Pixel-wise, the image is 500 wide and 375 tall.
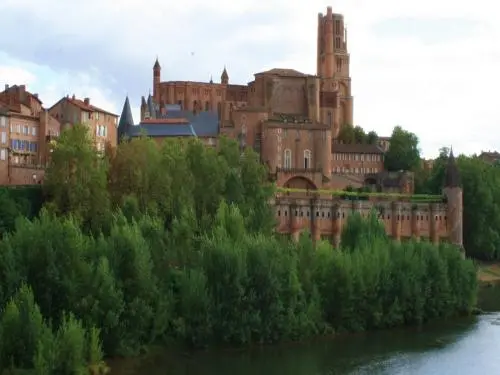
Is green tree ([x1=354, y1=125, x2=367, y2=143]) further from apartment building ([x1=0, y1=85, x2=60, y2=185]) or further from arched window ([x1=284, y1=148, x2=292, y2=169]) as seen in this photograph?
apartment building ([x1=0, y1=85, x2=60, y2=185])

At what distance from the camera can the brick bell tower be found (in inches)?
4328

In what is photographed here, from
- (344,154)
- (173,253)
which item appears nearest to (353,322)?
(173,253)

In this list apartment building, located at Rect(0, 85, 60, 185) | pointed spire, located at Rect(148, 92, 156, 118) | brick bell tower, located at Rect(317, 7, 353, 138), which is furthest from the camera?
brick bell tower, located at Rect(317, 7, 353, 138)

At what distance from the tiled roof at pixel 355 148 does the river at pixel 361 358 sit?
52.4 metres

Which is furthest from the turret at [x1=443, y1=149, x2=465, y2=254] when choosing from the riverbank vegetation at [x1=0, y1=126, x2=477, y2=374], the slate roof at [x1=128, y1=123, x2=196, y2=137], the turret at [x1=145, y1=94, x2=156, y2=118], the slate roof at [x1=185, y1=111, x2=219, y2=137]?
the turret at [x1=145, y1=94, x2=156, y2=118]

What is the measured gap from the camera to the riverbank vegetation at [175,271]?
109 feet

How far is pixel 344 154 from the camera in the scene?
315ft

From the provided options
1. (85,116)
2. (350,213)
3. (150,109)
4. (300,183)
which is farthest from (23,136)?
(150,109)

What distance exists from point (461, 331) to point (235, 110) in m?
41.0

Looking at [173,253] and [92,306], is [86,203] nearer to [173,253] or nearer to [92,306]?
[173,253]

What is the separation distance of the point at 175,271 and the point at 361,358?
24.9 feet

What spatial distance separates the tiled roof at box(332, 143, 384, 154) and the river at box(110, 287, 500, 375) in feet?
172

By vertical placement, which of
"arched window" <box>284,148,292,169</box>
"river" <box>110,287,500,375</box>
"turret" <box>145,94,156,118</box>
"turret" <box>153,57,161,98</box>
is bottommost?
"river" <box>110,287,500,375</box>

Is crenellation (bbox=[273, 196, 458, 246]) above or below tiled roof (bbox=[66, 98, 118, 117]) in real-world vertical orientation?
below
